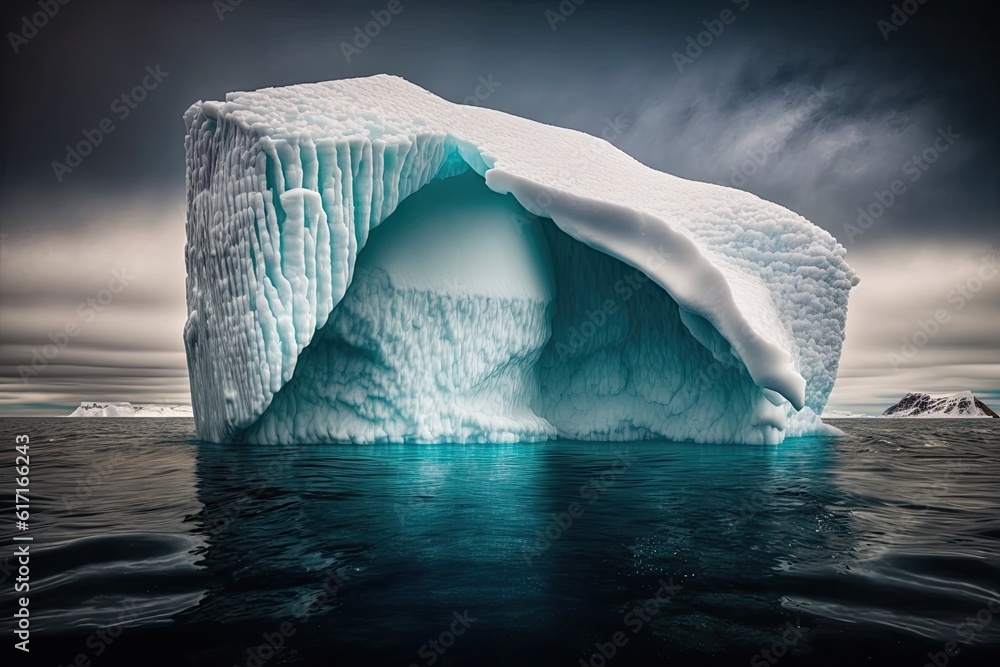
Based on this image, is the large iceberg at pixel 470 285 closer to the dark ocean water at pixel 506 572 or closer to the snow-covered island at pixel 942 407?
the dark ocean water at pixel 506 572

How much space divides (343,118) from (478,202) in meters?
2.66

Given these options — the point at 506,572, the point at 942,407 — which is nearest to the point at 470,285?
the point at 506,572

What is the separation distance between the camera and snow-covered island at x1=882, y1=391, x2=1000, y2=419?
69.6 metres

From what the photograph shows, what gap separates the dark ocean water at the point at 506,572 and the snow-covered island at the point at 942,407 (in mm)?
76576

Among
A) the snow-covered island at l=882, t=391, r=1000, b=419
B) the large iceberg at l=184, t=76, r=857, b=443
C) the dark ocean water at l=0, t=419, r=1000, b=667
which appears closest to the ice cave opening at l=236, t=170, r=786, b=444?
the large iceberg at l=184, t=76, r=857, b=443

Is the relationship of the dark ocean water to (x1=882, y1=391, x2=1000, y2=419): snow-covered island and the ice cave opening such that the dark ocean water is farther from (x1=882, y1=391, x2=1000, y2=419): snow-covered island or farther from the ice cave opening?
(x1=882, y1=391, x2=1000, y2=419): snow-covered island

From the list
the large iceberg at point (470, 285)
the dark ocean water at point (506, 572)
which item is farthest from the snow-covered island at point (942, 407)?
the dark ocean water at point (506, 572)

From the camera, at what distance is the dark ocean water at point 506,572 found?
90.3 inches

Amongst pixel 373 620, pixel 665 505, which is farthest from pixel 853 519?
pixel 373 620

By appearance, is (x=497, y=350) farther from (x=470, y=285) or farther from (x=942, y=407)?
(x=942, y=407)

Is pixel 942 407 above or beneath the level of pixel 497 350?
beneath

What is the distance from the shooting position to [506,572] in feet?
10.2

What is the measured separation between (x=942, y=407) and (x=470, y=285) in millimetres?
77430

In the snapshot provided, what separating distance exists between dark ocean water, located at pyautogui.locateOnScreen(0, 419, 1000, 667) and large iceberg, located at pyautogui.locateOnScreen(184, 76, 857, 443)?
3.56 meters
